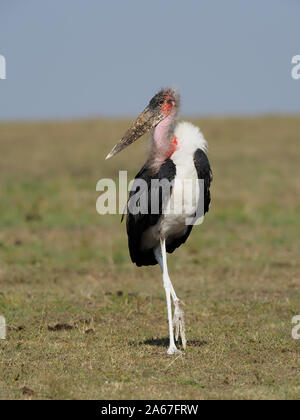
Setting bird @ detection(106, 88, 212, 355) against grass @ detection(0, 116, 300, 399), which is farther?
bird @ detection(106, 88, 212, 355)

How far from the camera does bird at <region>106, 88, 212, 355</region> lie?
255 inches

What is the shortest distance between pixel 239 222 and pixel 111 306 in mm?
6634

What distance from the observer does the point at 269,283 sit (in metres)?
10.2

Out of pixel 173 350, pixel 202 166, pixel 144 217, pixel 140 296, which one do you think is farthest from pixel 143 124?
pixel 140 296

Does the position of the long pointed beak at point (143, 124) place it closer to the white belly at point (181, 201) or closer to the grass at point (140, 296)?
the grass at point (140, 296)

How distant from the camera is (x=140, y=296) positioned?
9336 mm

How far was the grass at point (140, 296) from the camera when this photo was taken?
19.2 ft

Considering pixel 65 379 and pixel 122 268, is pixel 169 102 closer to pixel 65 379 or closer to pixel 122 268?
pixel 65 379

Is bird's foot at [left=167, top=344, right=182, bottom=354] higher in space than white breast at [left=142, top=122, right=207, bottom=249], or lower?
lower

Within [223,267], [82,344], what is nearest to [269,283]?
[223,267]

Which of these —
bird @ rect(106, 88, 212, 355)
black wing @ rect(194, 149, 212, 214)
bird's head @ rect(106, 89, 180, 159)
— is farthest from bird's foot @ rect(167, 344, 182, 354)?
bird's head @ rect(106, 89, 180, 159)

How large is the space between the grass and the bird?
423mm

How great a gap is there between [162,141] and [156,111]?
13.7 inches

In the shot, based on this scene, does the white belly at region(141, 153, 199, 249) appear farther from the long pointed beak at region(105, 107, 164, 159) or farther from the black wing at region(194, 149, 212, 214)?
the long pointed beak at region(105, 107, 164, 159)
